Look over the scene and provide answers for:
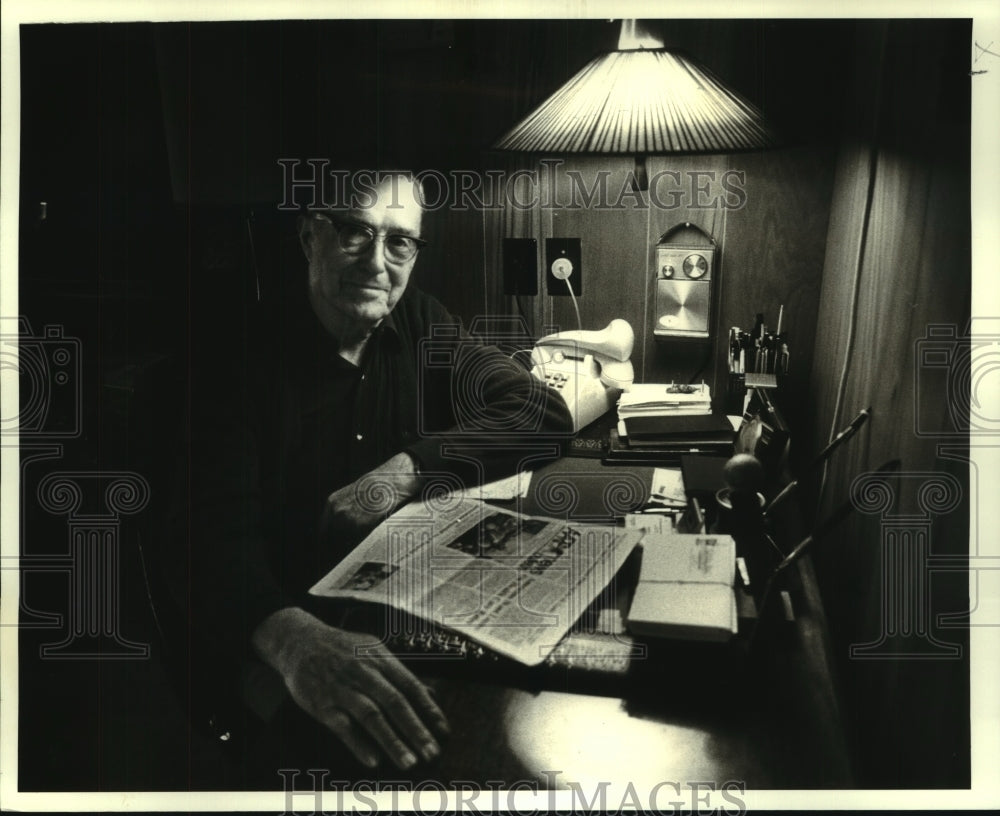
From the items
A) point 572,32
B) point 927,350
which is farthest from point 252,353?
point 927,350

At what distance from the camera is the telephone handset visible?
173cm

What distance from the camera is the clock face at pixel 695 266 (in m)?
1.70

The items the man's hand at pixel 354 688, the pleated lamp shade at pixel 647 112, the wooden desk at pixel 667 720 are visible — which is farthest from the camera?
the pleated lamp shade at pixel 647 112

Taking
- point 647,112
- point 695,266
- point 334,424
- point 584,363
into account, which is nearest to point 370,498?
point 334,424

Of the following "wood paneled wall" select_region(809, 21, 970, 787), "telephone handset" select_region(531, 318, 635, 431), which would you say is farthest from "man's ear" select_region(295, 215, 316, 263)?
"wood paneled wall" select_region(809, 21, 970, 787)

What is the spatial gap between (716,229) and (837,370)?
31cm

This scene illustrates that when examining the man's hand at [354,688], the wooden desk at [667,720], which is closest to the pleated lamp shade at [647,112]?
the wooden desk at [667,720]

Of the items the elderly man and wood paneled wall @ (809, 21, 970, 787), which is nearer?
wood paneled wall @ (809, 21, 970, 787)

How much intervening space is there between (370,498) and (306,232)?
0.47 metres

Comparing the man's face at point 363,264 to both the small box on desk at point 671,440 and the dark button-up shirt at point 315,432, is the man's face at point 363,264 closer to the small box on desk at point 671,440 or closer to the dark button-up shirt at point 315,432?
the dark button-up shirt at point 315,432

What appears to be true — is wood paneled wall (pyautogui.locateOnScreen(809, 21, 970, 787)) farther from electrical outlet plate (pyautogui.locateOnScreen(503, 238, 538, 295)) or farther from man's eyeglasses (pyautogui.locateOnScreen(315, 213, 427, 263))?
man's eyeglasses (pyautogui.locateOnScreen(315, 213, 427, 263))

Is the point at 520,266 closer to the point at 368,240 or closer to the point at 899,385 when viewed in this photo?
the point at 368,240

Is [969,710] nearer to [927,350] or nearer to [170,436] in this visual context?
[927,350]

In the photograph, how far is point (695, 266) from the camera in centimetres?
171
